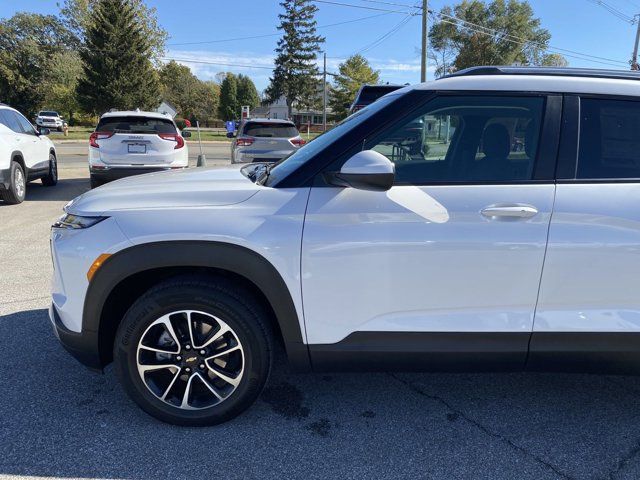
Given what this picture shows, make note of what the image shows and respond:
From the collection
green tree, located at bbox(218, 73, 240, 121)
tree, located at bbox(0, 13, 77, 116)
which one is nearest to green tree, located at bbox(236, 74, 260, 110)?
green tree, located at bbox(218, 73, 240, 121)

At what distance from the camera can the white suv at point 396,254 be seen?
2346 mm

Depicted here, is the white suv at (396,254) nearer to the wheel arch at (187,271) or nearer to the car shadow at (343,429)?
the wheel arch at (187,271)

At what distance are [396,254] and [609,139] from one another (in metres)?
1.21

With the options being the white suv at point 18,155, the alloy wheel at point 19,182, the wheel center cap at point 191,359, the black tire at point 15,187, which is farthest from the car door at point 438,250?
the alloy wheel at point 19,182

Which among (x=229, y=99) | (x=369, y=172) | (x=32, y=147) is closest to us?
(x=369, y=172)

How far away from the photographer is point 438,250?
2.34 m

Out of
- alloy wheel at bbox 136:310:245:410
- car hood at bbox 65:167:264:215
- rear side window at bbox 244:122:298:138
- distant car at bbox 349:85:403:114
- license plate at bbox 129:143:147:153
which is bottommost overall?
alloy wheel at bbox 136:310:245:410

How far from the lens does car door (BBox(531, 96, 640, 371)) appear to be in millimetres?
2334

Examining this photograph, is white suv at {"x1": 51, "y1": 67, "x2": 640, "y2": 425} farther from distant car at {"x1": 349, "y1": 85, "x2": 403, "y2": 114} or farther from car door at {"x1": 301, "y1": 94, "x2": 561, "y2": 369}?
distant car at {"x1": 349, "y1": 85, "x2": 403, "y2": 114}

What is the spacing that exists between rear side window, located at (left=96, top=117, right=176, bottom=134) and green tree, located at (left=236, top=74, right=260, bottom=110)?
261 feet

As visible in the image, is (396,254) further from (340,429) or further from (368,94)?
(368,94)

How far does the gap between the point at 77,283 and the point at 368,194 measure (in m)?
1.51

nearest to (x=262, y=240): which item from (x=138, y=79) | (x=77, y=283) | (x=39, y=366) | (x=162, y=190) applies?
(x=162, y=190)

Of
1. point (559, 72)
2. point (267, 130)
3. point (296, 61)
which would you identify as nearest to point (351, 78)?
point (296, 61)
